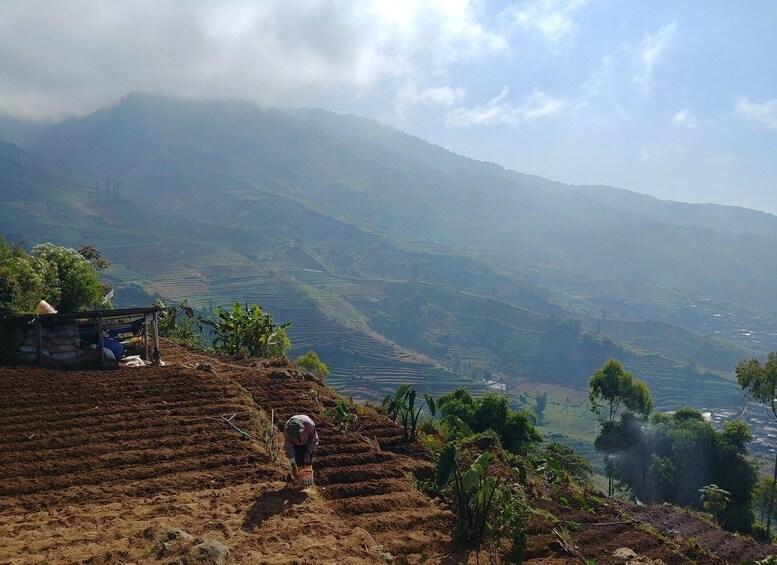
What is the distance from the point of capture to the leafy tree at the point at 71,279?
1853 cm

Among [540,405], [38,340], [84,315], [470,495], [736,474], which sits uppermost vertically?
[84,315]

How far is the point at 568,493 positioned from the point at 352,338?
95936 millimetres

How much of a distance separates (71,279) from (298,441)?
14.6 m

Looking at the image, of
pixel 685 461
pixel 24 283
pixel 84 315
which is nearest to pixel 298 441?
pixel 84 315

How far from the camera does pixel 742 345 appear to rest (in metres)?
150

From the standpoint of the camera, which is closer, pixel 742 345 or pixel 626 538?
pixel 626 538

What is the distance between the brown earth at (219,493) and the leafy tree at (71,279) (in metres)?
7.71

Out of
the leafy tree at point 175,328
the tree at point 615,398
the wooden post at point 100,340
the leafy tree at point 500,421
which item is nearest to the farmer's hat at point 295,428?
the wooden post at point 100,340

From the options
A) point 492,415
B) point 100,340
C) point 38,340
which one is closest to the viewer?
point 38,340

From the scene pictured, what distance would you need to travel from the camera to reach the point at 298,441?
25.6 feet

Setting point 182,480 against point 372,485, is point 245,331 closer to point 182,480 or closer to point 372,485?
point 182,480

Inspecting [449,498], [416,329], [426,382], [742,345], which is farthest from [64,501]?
[742,345]

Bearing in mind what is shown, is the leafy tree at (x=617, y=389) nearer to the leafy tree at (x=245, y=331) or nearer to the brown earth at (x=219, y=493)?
the brown earth at (x=219, y=493)

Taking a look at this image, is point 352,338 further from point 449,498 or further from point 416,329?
point 449,498
